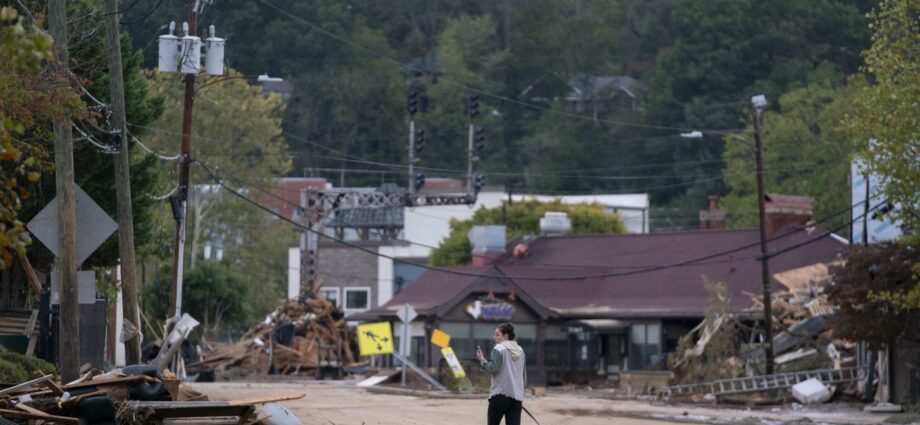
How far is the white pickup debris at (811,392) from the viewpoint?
115 ft

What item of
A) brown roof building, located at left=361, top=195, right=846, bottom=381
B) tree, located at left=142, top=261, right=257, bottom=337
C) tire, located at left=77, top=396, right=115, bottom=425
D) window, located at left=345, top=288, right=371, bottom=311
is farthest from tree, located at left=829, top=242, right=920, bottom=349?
window, located at left=345, top=288, right=371, bottom=311

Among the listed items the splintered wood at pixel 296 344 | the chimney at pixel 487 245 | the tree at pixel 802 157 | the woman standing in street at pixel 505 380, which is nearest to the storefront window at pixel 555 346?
the chimney at pixel 487 245

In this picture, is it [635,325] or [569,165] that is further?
[569,165]

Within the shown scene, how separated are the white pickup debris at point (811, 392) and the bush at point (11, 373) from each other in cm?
1919

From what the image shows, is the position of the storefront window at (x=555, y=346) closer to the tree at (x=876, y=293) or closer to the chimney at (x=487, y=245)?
the chimney at (x=487, y=245)

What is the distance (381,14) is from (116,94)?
2536 inches

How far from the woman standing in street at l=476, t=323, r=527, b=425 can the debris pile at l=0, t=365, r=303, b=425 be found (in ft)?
10.9

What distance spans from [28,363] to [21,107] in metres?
5.88

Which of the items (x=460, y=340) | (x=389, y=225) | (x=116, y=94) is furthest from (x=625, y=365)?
(x=389, y=225)

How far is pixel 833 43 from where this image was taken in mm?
91312

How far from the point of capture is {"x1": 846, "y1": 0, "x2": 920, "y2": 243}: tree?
2598 centimetres

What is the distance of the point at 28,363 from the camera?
→ 23.6 metres

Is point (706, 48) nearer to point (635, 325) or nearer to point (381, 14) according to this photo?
point (381, 14)

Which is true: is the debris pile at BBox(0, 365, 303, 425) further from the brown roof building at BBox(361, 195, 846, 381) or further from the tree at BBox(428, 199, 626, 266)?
the tree at BBox(428, 199, 626, 266)
